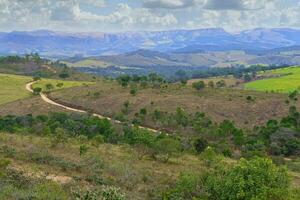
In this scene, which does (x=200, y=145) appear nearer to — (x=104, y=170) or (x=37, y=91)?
(x=104, y=170)

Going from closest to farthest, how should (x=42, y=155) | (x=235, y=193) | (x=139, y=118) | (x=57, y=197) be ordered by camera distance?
(x=57, y=197), (x=235, y=193), (x=42, y=155), (x=139, y=118)

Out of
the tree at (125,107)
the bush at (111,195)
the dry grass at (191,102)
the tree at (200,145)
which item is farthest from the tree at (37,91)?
the bush at (111,195)

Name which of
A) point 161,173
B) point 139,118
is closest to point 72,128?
point 139,118

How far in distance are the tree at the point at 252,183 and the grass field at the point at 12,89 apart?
9899 cm

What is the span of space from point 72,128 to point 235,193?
163ft

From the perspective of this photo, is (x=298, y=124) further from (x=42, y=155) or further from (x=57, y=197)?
(x=57, y=197)

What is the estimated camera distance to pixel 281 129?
73.4 metres

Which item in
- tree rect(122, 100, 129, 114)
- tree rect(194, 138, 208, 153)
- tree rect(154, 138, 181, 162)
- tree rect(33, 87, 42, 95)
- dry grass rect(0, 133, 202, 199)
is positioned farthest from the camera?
tree rect(33, 87, 42, 95)

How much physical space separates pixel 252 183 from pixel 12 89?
398ft

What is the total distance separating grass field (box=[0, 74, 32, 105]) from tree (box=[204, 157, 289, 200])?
99.0 metres

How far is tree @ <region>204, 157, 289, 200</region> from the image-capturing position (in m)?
26.2

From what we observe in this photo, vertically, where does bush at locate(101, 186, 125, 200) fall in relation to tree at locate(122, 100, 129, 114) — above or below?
above

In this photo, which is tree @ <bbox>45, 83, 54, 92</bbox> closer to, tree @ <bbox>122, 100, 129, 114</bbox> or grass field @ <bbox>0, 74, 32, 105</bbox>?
grass field @ <bbox>0, 74, 32, 105</bbox>

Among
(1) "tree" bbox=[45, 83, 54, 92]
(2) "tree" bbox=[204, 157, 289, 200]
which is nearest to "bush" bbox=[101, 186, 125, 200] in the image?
(2) "tree" bbox=[204, 157, 289, 200]
